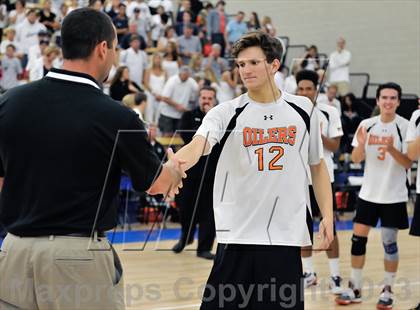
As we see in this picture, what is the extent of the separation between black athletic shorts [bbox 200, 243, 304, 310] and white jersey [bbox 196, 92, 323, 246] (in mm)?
67

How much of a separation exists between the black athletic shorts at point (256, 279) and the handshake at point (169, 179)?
0.97m

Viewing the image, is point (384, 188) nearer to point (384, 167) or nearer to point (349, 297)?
point (384, 167)

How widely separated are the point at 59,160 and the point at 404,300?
18.8 ft

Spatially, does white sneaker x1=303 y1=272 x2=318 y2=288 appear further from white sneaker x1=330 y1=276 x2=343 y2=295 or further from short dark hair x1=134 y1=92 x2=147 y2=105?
short dark hair x1=134 y1=92 x2=147 y2=105

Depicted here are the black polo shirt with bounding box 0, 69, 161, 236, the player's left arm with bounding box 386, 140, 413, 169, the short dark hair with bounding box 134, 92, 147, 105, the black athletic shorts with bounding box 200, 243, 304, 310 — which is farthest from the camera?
the short dark hair with bounding box 134, 92, 147, 105

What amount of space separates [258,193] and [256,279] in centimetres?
51

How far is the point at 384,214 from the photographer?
8.08 meters

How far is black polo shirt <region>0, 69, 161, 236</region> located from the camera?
3.46 meters

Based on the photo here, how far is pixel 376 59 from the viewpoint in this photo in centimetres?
1327

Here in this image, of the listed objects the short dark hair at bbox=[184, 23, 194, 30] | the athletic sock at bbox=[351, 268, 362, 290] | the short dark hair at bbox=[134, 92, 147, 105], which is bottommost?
the athletic sock at bbox=[351, 268, 362, 290]

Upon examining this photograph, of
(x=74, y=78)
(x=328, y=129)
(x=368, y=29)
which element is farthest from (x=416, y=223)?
(x=74, y=78)

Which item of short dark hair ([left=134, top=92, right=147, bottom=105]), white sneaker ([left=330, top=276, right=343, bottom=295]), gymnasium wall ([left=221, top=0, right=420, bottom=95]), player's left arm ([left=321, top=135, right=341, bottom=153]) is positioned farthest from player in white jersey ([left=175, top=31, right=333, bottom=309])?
short dark hair ([left=134, top=92, right=147, bottom=105])

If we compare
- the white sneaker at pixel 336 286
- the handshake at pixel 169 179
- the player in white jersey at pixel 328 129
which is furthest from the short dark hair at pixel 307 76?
the handshake at pixel 169 179

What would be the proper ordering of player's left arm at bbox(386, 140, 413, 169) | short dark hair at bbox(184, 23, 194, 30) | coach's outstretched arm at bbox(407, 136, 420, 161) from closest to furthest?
1. coach's outstretched arm at bbox(407, 136, 420, 161)
2. player's left arm at bbox(386, 140, 413, 169)
3. short dark hair at bbox(184, 23, 194, 30)
